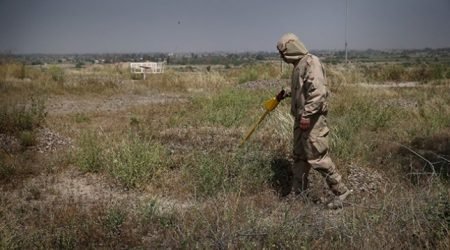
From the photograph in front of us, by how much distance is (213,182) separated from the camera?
201 inches

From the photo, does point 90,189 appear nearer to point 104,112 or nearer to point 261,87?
point 104,112

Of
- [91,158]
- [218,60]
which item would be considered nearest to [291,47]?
[91,158]

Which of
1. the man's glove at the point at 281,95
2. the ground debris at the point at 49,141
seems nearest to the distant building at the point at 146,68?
the ground debris at the point at 49,141

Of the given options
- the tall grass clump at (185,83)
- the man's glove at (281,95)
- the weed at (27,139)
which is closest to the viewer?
the man's glove at (281,95)

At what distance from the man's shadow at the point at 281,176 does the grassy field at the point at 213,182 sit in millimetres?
18

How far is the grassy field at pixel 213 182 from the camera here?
3717 mm

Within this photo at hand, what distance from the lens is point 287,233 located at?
3637mm

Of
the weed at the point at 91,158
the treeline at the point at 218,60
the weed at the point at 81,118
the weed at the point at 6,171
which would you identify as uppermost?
the treeline at the point at 218,60

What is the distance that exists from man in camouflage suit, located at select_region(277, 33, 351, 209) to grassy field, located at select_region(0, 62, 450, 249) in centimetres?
37

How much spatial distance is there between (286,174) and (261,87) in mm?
9283

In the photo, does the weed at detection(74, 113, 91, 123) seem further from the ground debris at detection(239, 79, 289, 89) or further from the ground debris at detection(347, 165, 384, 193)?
the ground debris at detection(239, 79, 289, 89)

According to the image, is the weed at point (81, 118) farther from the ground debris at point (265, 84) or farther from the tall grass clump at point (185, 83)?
the tall grass clump at point (185, 83)

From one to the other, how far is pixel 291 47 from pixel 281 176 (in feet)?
5.40

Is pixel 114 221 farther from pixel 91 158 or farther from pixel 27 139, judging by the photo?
pixel 27 139
